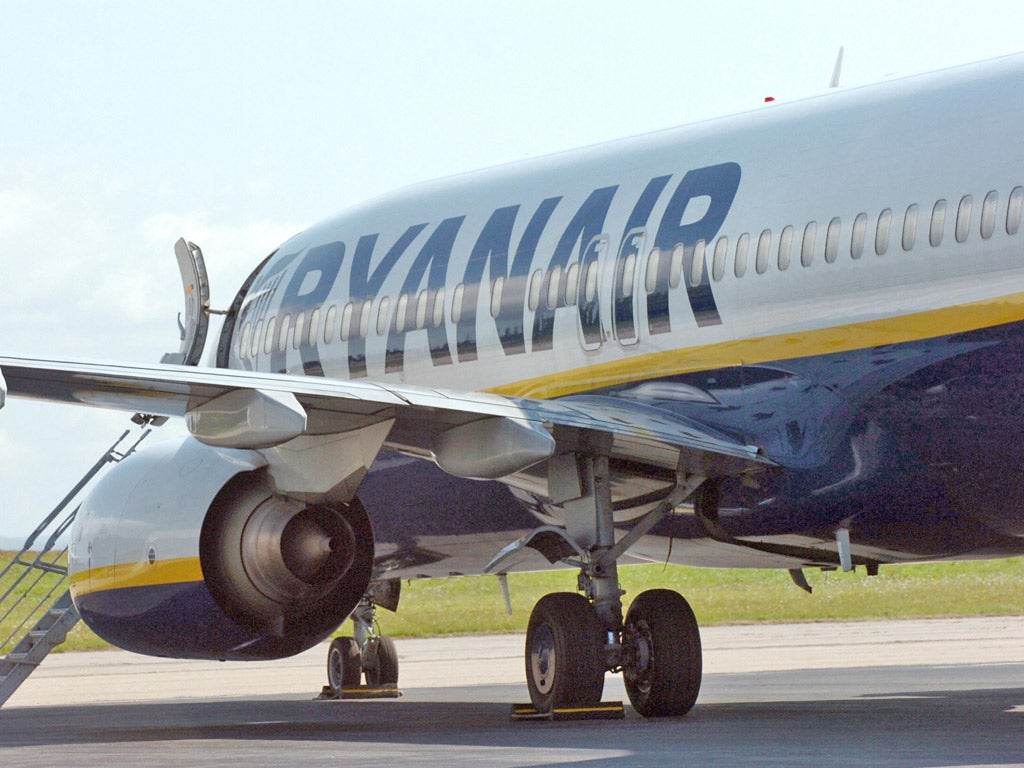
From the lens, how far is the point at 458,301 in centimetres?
1672

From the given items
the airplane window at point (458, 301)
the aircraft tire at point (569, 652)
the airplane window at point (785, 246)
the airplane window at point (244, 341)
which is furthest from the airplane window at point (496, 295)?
the airplane window at point (244, 341)

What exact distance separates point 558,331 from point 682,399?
154 centimetres

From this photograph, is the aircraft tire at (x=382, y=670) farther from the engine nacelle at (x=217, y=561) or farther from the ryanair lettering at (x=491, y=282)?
the engine nacelle at (x=217, y=561)

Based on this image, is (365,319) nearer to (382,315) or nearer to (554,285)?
(382,315)

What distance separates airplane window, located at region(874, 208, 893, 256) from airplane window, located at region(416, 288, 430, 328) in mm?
5086

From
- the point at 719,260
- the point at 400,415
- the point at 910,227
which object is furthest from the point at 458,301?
the point at 910,227

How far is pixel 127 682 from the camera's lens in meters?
27.9

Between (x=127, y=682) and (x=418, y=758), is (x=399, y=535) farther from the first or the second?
(x=127, y=682)

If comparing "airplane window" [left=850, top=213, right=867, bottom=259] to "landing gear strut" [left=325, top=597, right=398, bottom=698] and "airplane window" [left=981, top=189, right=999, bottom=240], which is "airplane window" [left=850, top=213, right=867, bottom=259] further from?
"landing gear strut" [left=325, top=597, right=398, bottom=698]

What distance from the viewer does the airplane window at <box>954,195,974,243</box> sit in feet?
41.3

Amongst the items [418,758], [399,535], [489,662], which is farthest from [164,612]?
[489,662]

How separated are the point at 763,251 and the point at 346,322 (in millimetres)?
5283

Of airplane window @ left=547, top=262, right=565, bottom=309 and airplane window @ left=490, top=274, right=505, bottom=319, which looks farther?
airplane window @ left=490, top=274, right=505, bottom=319

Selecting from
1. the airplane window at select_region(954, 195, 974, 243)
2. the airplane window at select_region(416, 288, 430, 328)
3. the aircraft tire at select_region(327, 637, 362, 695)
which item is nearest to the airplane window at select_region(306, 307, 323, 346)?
the airplane window at select_region(416, 288, 430, 328)
